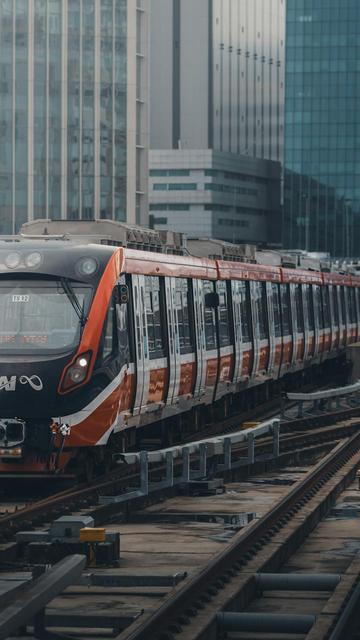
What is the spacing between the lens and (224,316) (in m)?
28.3

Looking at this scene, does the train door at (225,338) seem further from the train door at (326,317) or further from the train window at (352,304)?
the train window at (352,304)

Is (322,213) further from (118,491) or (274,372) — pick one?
(118,491)

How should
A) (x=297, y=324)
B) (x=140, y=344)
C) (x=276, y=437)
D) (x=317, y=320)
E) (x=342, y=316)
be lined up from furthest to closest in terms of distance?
(x=342, y=316)
(x=317, y=320)
(x=297, y=324)
(x=276, y=437)
(x=140, y=344)

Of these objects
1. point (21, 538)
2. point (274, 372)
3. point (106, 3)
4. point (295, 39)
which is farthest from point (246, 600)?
point (295, 39)

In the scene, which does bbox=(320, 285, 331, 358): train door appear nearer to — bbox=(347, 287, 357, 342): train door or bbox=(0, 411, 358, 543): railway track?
bbox=(347, 287, 357, 342): train door

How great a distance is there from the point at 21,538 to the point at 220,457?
9.68 m

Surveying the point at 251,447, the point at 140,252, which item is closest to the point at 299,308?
the point at 140,252

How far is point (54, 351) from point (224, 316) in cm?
954

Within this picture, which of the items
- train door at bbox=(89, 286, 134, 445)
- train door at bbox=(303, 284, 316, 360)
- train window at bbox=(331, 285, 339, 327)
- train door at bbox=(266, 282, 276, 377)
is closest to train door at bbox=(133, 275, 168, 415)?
train door at bbox=(89, 286, 134, 445)

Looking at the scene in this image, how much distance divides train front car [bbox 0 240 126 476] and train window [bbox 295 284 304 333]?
723 inches

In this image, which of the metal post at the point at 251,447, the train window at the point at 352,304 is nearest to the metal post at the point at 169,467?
the metal post at the point at 251,447

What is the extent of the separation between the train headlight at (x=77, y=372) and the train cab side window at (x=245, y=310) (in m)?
11.2

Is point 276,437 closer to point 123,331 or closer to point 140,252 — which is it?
point 140,252

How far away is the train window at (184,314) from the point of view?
78.9ft
